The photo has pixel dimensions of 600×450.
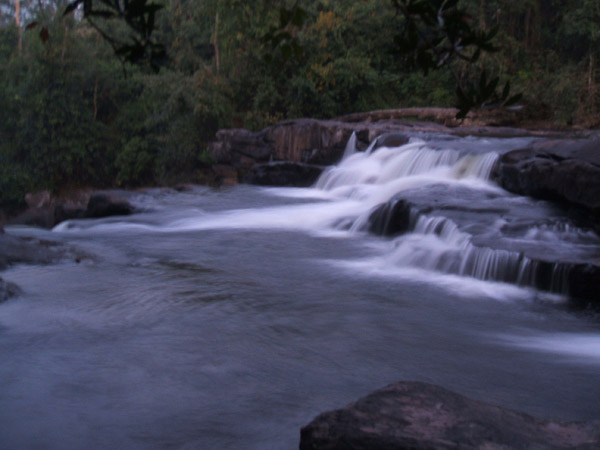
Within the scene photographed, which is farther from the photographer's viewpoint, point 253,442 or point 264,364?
point 264,364

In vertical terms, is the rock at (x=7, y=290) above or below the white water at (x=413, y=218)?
below

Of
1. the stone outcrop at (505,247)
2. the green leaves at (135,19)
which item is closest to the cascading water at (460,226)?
the stone outcrop at (505,247)

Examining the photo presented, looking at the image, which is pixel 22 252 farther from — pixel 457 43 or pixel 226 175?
pixel 226 175

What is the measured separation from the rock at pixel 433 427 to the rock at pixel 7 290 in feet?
11.9

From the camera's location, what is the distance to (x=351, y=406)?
2.53 metres

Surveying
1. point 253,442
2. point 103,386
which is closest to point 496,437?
point 253,442

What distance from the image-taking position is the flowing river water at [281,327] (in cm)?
330

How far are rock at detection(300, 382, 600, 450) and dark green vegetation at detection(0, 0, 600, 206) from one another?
15.1 m

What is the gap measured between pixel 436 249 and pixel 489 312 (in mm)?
1608

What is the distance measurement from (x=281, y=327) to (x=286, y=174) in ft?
34.2

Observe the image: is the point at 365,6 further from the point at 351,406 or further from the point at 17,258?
the point at 351,406

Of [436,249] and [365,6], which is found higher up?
[365,6]

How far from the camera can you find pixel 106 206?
421 inches

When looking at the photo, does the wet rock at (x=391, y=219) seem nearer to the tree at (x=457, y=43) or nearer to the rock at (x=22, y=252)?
the rock at (x=22, y=252)
